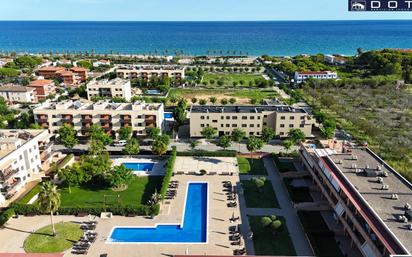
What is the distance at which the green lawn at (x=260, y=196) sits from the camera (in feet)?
154

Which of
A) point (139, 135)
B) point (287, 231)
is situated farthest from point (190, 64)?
point (287, 231)

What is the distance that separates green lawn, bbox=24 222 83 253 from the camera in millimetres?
37562

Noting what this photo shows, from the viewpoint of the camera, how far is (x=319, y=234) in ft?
130

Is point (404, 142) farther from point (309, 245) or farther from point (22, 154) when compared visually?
point (22, 154)

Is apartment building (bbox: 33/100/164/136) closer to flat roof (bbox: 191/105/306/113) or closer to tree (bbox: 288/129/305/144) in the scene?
flat roof (bbox: 191/105/306/113)

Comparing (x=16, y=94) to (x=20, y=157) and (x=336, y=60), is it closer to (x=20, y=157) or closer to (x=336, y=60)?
(x=20, y=157)

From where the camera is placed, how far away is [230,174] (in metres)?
55.6

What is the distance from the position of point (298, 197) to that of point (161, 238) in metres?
20.9

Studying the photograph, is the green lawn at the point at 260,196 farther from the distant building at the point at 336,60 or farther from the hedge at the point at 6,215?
the distant building at the point at 336,60

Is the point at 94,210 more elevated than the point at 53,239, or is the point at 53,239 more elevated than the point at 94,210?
the point at 94,210

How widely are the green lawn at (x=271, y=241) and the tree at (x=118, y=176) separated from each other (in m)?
19.7

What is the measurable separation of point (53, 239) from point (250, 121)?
44298 millimetres

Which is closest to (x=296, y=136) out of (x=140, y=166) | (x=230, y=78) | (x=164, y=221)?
(x=140, y=166)

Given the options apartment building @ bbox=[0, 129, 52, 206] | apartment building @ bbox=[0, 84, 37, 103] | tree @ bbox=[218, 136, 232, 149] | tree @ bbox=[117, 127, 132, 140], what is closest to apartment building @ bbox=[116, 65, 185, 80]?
apartment building @ bbox=[0, 84, 37, 103]
